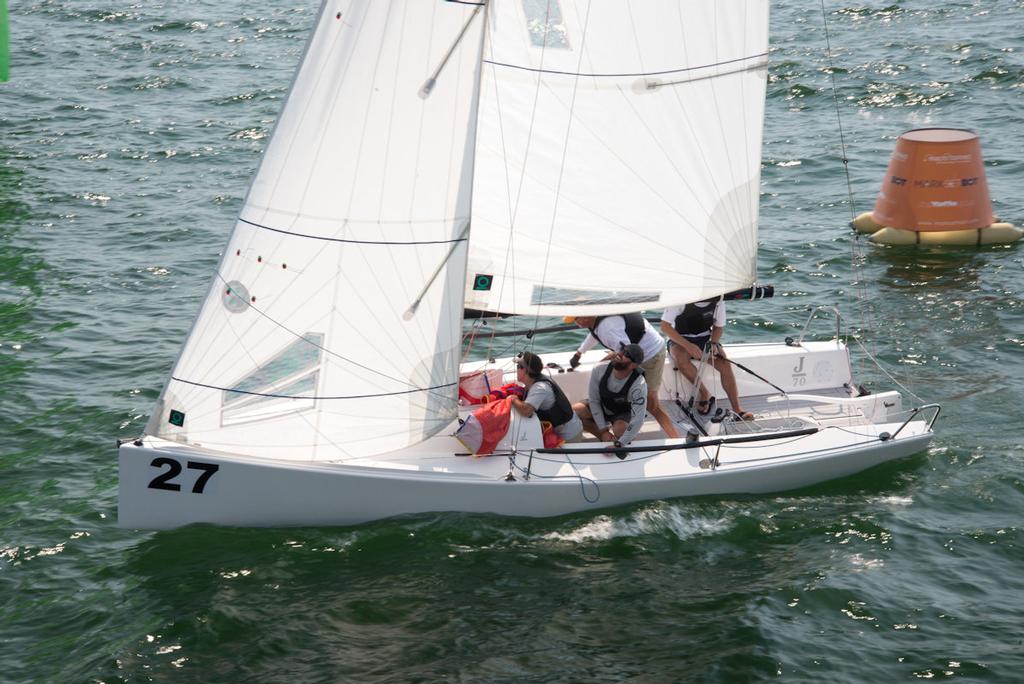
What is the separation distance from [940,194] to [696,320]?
21.9 feet

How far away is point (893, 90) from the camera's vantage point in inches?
925

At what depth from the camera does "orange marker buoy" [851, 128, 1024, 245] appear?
1703 centimetres

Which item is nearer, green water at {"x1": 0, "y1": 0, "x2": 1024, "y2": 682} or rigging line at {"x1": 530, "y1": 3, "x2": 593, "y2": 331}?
green water at {"x1": 0, "y1": 0, "x2": 1024, "y2": 682}

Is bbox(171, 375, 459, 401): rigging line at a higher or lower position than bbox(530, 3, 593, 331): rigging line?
lower

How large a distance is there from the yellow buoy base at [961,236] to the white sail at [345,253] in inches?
364

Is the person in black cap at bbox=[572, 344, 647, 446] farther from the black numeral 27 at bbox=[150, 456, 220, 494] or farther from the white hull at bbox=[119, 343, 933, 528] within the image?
the black numeral 27 at bbox=[150, 456, 220, 494]

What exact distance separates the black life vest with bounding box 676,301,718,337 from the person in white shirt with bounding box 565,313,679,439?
0.54 metres

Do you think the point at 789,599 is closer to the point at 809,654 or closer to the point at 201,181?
the point at 809,654

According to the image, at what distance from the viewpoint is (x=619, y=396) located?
11.3m

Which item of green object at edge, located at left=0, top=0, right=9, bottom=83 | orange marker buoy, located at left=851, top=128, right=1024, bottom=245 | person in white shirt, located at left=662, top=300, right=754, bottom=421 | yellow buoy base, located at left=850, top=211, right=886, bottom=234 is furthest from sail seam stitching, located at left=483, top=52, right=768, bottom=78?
green object at edge, located at left=0, top=0, right=9, bottom=83

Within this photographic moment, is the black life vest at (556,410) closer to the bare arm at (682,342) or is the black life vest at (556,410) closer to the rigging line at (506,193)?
the rigging line at (506,193)

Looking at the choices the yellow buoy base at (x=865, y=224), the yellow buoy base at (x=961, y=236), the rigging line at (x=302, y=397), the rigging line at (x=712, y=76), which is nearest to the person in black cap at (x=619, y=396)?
the rigging line at (x=302, y=397)

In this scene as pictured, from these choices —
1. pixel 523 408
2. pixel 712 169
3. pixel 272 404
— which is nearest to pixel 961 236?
pixel 712 169

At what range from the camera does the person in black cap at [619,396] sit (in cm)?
1111
